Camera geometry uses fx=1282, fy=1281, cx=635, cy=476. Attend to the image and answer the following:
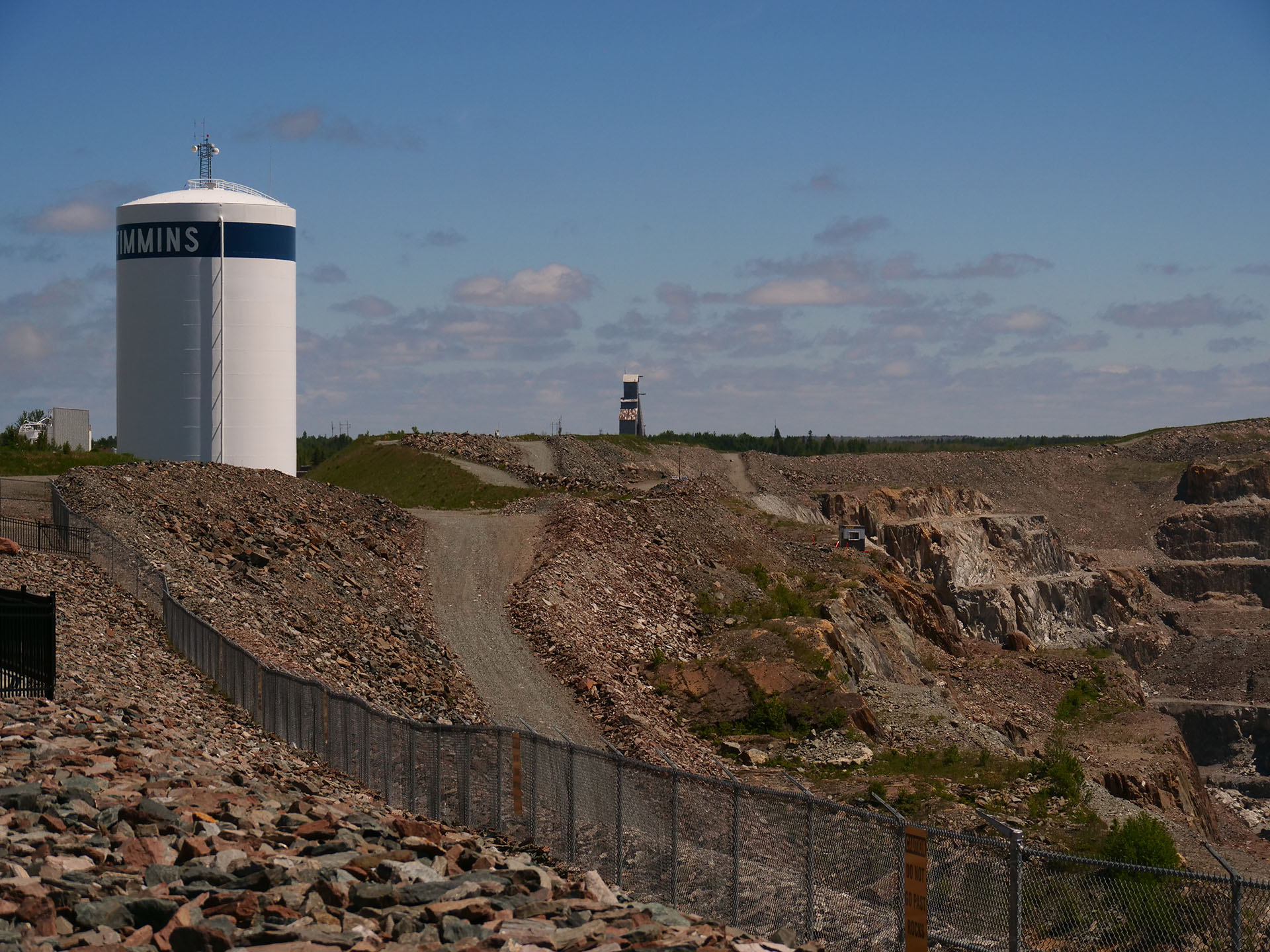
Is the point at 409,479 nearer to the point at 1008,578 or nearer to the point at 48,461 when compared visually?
the point at 48,461

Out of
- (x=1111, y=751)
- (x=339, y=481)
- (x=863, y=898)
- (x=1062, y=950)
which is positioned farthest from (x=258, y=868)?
(x=339, y=481)

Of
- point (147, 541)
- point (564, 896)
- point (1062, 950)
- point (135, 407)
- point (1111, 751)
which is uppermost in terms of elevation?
point (135, 407)

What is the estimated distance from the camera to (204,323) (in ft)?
152

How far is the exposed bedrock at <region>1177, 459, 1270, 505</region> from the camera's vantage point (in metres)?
99.7

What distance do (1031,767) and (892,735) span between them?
4.13 meters

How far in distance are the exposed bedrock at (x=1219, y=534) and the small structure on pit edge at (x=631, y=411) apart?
1576 inches

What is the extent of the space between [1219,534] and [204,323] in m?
77.5

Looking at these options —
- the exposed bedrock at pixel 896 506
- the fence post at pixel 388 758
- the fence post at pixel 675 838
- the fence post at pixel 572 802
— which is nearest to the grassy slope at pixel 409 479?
the exposed bedrock at pixel 896 506

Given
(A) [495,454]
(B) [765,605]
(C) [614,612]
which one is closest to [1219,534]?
(A) [495,454]

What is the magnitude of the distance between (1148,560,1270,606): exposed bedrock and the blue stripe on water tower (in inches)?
2730

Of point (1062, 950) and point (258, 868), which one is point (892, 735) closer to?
point (1062, 950)

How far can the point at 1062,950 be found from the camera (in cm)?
A: 1380

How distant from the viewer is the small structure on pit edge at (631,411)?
98.4 metres

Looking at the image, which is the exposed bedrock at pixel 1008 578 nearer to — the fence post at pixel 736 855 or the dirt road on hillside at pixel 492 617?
the dirt road on hillside at pixel 492 617
